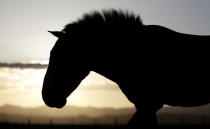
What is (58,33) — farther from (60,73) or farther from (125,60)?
(125,60)

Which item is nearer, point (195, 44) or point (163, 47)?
point (163, 47)

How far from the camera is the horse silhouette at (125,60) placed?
680cm

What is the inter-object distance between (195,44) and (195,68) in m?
0.55

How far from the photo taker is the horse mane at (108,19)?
22.9 ft

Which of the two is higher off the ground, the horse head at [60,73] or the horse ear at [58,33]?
the horse ear at [58,33]

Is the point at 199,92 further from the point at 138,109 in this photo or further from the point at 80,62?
the point at 80,62

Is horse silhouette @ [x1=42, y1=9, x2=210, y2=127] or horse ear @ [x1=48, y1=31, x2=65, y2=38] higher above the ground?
horse ear @ [x1=48, y1=31, x2=65, y2=38]

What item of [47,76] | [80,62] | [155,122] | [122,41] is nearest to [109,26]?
[122,41]

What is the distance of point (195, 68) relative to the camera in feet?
23.9

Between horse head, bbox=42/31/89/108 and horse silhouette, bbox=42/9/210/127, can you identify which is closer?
horse silhouette, bbox=42/9/210/127

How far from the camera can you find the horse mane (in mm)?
6977

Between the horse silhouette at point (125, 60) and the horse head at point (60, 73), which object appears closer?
the horse silhouette at point (125, 60)

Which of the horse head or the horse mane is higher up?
the horse mane

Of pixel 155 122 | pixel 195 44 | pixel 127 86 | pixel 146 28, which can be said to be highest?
pixel 146 28
